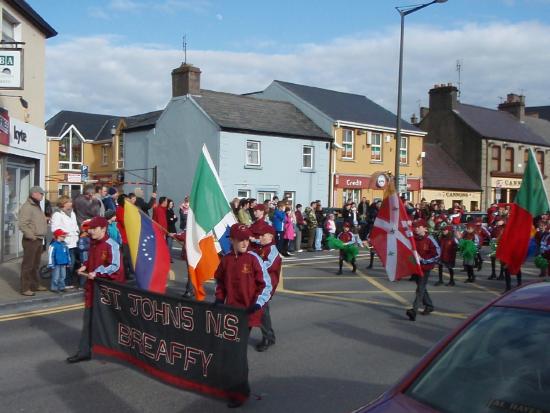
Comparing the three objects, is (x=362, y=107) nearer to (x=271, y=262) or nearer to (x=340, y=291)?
(x=340, y=291)

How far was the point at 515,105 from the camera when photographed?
49.5 metres

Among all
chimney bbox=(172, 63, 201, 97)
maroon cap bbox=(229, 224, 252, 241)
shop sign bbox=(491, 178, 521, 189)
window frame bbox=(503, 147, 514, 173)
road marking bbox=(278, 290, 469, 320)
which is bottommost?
road marking bbox=(278, 290, 469, 320)

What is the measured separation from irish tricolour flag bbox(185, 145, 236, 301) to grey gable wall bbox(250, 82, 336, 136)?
25860 millimetres

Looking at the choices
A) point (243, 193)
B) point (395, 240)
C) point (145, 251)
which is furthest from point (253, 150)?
point (145, 251)

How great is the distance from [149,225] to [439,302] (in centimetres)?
630

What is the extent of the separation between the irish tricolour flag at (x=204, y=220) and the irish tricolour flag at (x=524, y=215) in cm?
492

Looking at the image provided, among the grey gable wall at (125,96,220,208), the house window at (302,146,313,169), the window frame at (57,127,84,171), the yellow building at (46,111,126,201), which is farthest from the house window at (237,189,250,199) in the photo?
the window frame at (57,127,84,171)

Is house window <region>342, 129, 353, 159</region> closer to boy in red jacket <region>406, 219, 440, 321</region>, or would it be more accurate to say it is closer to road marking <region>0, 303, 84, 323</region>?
boy in red jacket <region>406, 219, 440, 321</region>

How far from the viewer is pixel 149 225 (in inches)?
317

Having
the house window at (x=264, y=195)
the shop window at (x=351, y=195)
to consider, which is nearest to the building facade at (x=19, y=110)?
the house window at (x=264, y=195)

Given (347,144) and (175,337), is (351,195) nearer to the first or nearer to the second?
(347,144)

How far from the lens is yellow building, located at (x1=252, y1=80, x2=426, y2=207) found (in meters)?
34.5

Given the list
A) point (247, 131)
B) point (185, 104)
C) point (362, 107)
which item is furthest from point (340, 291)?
point (362, 107)

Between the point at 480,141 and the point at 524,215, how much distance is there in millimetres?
34942
